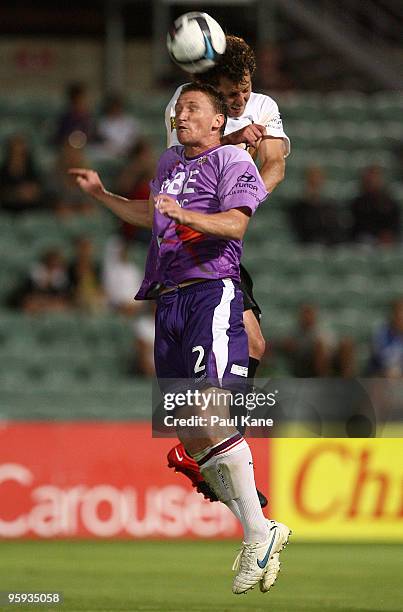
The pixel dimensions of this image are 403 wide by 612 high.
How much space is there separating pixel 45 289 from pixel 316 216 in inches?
111

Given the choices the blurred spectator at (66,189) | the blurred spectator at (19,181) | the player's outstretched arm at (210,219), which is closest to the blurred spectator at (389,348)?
the blurred spectator at (66,189)

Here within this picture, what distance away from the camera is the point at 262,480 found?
10.4 m

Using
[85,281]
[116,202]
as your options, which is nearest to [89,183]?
[116,202]

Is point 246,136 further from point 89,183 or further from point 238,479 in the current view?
point 238,479

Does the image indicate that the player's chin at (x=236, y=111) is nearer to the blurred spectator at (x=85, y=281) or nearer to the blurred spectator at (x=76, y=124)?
the blurred spectator at (x=85, y=281)

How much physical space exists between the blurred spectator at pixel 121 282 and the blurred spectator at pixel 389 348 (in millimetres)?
2285

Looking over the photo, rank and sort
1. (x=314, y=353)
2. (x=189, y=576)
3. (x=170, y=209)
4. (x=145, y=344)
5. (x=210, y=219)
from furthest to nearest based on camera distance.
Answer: (x=145, y=344)
(x=314, y=353)
(x=189, y=576)
(x=210, y=219)
(x=170, y=209)

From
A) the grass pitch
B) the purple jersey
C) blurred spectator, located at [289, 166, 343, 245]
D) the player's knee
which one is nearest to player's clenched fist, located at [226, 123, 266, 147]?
the purple jersey

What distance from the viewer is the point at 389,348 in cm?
1320

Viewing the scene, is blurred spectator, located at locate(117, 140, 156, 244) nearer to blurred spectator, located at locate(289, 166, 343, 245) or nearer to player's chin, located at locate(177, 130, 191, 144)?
blurred spectator, located at locate(289, 166, 343, 245)

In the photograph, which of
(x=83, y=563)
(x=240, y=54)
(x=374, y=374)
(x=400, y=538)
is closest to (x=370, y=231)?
(x=374, y=374)

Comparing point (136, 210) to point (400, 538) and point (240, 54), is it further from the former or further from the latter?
point (400, 538)

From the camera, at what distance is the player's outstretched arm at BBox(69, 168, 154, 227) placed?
6.93 m

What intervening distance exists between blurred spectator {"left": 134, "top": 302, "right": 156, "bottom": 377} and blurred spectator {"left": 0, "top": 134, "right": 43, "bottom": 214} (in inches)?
73.8
